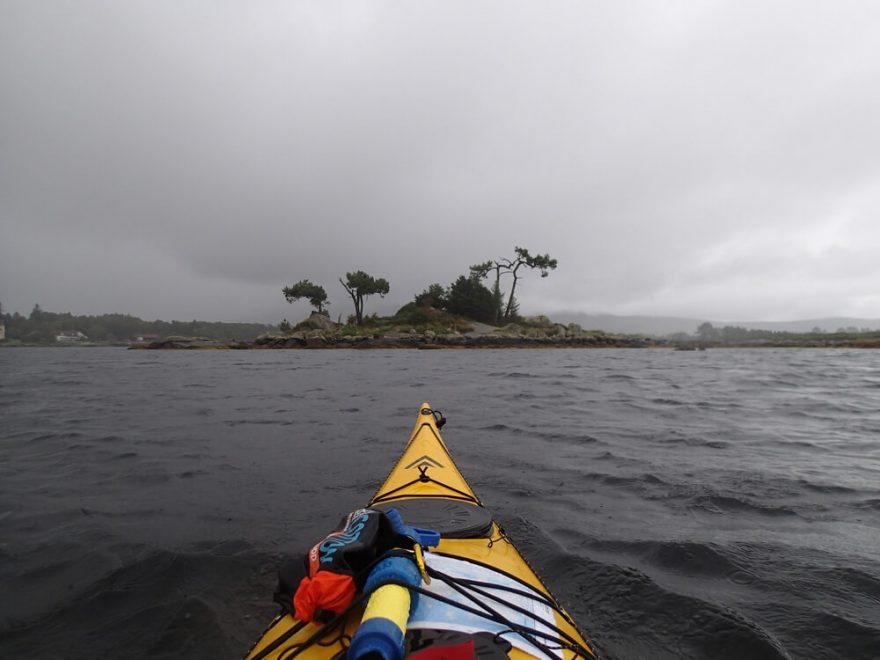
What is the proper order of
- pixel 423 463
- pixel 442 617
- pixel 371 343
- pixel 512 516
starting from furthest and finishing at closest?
pixel 371 343 < pixel 423 463 < pixel 512 516 < pixel 442 617

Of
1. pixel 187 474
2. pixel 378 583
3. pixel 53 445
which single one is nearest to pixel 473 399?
pixel 187 474

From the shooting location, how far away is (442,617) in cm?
189

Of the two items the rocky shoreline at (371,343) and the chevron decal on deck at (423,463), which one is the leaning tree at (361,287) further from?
the chevron decal on deck at (423,463)

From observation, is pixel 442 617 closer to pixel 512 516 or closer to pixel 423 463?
pixel 512 516

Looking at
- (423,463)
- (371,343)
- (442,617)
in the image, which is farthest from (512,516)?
(371,343)

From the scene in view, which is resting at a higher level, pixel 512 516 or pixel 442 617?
pixel 442 617

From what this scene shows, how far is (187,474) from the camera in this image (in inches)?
209

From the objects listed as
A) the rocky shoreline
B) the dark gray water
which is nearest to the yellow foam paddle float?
the dark gray water

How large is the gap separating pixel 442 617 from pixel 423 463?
2561mm

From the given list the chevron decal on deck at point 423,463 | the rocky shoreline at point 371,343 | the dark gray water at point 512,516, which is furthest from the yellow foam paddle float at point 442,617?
the rocky shoreline at point 371,343

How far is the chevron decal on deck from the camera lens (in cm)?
437

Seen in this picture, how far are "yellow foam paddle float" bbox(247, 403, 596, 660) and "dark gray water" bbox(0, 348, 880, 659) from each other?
0.66 meters

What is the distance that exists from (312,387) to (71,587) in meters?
10.8

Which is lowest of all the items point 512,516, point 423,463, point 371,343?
point 512,516
